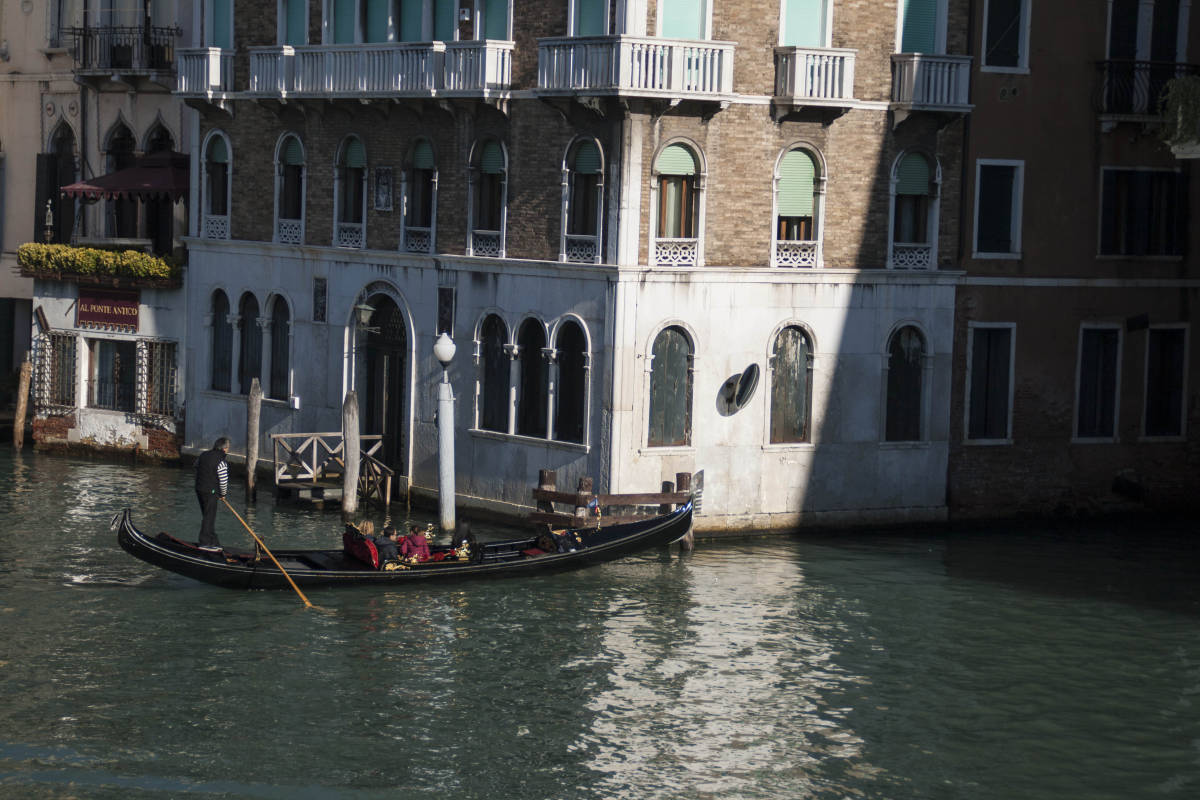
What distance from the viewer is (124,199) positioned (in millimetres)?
37531

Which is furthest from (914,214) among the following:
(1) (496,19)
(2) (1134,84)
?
(1) (496,19)

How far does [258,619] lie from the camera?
22969 millimetres

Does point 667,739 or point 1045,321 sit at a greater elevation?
point 1045,321

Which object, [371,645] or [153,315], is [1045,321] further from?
[153,315]

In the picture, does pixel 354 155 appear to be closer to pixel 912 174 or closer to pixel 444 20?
pixel 444 20

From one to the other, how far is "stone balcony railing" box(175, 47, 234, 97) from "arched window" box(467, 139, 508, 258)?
6.51 m

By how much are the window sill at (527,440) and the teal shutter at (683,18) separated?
608cm

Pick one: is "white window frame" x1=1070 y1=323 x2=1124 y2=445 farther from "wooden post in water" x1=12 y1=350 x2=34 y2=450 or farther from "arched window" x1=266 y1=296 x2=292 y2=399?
"wooden post in water" x1=12 y1=350 x2=34 y2=450

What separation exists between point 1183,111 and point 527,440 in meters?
10.8

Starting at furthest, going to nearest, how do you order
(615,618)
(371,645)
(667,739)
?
(615,618), (371,645), (667,739)

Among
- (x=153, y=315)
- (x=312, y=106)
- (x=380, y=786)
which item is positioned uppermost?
(x=312, y=106)

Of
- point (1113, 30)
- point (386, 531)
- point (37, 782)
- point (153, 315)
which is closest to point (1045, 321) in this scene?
point (1113, 30)

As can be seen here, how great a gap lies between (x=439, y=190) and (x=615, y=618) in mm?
9540

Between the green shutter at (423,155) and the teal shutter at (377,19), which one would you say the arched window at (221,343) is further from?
the teal shutter at (377,19)
